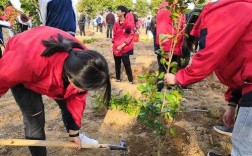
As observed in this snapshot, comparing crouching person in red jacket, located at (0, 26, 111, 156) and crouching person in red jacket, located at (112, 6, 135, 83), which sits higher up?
crouching person in red jacket, located at (0, 26, 111, 156)

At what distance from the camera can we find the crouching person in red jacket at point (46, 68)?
83.4 inches

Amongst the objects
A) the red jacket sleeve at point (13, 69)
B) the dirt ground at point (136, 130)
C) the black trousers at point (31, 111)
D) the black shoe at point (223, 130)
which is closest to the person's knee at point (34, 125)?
the black trousers at point (31, 111)

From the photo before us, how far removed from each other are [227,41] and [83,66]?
0.91m

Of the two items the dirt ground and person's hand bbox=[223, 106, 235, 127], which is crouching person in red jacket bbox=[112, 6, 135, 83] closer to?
the dirt ground

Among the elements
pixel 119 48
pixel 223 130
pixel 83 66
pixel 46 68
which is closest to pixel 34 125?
pixel 46 68

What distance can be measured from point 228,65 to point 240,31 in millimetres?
272

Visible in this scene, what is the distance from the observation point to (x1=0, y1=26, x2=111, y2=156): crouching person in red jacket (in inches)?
83.4

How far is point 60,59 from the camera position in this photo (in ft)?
7.51

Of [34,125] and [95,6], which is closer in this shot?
[34,125]

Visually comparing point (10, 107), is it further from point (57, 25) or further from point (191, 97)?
point (191, 97)

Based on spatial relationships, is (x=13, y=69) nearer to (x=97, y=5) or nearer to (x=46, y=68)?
(x=46, y=68)

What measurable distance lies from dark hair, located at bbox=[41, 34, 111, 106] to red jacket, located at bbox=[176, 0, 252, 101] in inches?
23.7

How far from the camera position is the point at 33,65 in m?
2.22

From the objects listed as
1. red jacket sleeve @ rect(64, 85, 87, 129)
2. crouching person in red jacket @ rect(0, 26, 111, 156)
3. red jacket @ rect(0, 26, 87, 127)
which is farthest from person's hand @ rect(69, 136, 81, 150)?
red jacket @ rect(0, 26, 87, 127)
